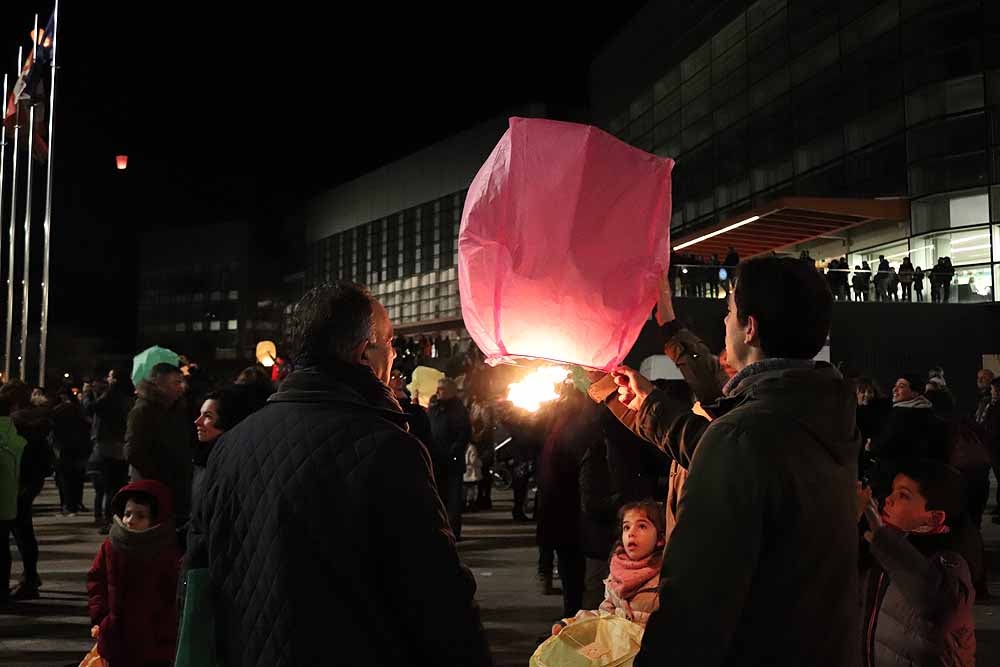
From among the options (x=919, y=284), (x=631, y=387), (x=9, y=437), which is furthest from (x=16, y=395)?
(x=919, y=284)

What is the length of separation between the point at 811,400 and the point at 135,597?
4.16 meters

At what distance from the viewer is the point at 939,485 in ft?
12.6

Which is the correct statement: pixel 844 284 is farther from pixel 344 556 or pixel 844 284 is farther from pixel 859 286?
pixel 344 556

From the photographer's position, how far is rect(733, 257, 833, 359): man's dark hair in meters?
2.21

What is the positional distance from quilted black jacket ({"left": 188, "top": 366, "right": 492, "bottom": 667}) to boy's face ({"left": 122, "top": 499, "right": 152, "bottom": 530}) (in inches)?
133

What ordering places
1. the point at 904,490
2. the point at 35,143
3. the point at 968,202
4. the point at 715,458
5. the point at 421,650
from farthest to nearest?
the point at 968,202 → the point at 35,143 → the point at 904,490 → the point at 421,650 → the point at 715,458

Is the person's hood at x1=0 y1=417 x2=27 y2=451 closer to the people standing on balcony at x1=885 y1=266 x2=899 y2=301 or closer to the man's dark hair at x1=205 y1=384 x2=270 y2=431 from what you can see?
the man's dark hair at x1=205 y1=384 x2=270 y2=431

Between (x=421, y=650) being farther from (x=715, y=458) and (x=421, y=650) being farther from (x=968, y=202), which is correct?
(x=968, y=202)

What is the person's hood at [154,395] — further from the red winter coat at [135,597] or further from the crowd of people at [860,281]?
the crowd of people at [860,281]

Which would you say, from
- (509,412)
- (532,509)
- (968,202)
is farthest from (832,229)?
(509,412)

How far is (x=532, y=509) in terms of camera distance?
14.7 metres

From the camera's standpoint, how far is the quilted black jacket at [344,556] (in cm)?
218

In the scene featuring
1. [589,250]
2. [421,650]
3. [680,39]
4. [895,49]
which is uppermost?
[680,39]

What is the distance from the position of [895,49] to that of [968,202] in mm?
5239
